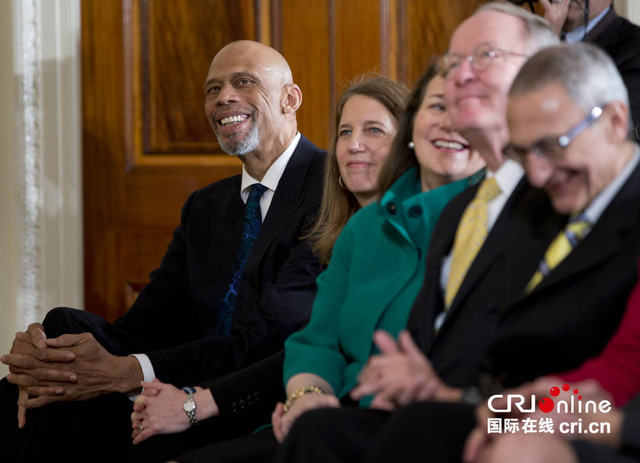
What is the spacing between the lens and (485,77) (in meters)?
1.37

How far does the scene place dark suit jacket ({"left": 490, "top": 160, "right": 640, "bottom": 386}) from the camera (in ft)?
3.62

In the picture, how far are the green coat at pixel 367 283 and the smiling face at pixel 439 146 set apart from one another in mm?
37

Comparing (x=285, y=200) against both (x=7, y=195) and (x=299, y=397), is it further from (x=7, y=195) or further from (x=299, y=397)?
(x=7, y=195)

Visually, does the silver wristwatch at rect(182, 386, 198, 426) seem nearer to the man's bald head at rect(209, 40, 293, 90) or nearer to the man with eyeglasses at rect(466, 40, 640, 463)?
the man with eyeglasses at rect(466, 40, 640, 463)

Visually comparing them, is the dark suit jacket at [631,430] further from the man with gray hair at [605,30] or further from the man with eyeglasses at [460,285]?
the man with gray hair at [605,30]

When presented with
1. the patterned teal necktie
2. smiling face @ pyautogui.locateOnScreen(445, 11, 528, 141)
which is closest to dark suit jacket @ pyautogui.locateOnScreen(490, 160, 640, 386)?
smiling face @ pyautogui.locateOnScreen(445, 11, 528, 141)

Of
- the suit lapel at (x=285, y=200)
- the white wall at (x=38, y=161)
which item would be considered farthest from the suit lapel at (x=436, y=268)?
the white wall at (x=38, y=161)

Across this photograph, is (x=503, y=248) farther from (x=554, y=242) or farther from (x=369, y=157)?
(x=369, y=157)

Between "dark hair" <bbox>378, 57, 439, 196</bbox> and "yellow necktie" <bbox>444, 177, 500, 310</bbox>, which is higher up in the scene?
"dark hair" <bbox>378, 57, 439, 196</bbox>

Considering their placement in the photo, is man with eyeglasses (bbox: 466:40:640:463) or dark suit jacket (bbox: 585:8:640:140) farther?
dark suit jacket (bbox: 585:8:640:140)

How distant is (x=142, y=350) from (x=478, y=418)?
1402 mm

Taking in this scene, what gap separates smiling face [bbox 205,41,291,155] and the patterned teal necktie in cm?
18

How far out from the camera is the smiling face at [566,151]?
44.6 inches

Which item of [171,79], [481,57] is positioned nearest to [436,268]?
[481,57]
